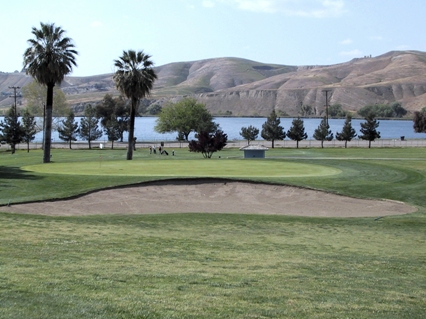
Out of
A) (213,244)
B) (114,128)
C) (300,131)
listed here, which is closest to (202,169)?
(213,244)

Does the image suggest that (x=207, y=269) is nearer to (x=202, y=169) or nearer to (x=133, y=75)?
(x=202, y=169)

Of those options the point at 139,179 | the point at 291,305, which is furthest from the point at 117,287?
the point at 139,179

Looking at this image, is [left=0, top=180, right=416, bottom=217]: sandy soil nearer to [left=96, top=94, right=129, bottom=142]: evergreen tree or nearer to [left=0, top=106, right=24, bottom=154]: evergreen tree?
[left=0, top=106, right=24, bottom=154]: evergreen tree

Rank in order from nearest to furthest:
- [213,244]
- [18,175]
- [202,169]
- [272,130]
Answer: [213,244]
[18,175]
[202,169]
[272,130]

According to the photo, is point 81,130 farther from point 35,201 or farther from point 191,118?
point 35,201

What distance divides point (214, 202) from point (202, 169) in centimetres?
1134

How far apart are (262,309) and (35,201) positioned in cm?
1955

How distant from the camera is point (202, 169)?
41.0 meters

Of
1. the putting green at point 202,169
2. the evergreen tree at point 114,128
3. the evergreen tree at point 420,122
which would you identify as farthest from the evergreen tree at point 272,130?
the putting green at point 202,169

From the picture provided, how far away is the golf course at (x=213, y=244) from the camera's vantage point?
10609 mm

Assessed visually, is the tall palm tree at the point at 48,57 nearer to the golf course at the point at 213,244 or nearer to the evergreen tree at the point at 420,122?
the golf course at the point at 213,244

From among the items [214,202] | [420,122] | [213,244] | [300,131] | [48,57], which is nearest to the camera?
[213,244]

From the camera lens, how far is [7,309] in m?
9.37

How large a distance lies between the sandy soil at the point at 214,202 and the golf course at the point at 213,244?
0.17ft
